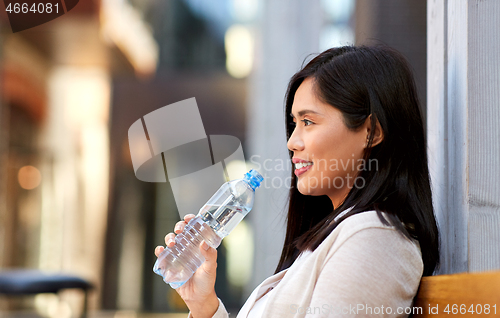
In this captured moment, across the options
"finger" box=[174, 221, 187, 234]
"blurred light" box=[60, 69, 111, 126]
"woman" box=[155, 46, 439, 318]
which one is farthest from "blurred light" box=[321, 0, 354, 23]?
"blurred light" box=[60, 69, 111, 126]

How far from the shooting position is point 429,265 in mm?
1086

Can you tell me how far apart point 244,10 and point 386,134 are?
3477 millimetres

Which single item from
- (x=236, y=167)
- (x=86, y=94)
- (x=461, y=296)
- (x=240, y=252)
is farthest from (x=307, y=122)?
(x=86, y=94)

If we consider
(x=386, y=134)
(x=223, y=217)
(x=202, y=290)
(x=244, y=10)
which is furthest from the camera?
(x=244, y=10)

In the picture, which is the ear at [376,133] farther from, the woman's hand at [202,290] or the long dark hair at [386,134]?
the woman's hand at [202,290]

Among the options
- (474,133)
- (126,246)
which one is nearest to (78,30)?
(126,246)

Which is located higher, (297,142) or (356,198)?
(297,142)

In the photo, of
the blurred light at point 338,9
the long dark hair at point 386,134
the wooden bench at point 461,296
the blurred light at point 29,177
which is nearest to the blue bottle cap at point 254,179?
the long dark hair at point 386,134

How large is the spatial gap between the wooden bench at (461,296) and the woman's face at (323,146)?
0.33 meters

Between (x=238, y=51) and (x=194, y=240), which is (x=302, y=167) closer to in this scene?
(x=194, y=240)

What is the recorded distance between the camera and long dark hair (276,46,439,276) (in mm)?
1067

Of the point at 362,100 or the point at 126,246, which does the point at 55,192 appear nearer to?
the point at 126,246

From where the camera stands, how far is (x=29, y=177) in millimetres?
5176

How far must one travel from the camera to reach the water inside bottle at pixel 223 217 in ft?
5.29
